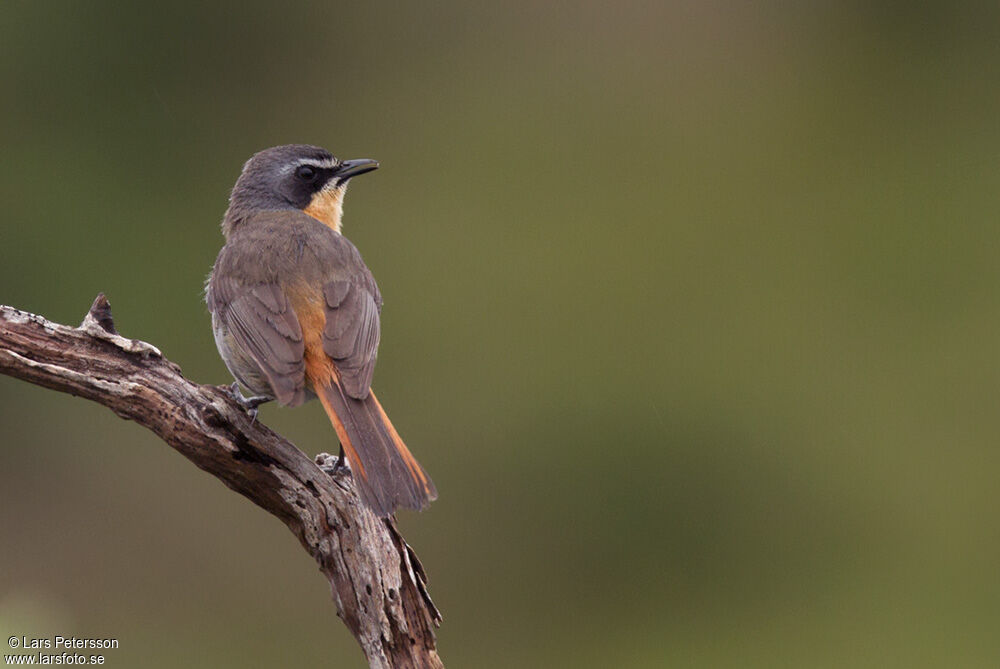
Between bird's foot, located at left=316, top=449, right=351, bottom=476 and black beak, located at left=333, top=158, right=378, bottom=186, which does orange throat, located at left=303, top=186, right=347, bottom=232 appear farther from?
bird's foot, located at left=316, top=449, right=351, bottom=476

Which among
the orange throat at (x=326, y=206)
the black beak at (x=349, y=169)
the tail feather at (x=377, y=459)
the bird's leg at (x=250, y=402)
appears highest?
the black beak at (x=349, y=169)

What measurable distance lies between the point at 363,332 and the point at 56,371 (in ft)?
3.59

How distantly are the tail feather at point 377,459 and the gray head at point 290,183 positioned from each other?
1.68m

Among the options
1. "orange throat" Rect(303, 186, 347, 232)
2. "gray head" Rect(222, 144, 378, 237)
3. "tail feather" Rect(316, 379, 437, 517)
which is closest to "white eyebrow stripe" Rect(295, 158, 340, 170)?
"gray head" Rect(222, 144, 378, 237)

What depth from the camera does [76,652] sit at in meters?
4.68

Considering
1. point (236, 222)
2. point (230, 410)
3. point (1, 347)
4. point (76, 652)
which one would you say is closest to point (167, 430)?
point (230, 410)

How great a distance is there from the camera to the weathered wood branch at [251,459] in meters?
3.99

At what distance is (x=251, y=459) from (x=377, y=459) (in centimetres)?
49

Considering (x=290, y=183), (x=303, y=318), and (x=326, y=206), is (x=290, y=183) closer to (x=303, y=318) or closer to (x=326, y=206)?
(x=326, y=206)

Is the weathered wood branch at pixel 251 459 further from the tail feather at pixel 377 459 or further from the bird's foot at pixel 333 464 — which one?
the tail feather at pixel 377 459

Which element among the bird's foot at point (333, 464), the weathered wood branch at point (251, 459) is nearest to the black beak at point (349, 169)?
the bird's foot at point (333, 464)

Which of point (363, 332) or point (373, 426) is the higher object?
point (363, 332)

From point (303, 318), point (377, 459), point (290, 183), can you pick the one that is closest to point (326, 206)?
point (290, 183)

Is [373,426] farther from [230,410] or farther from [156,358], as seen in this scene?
[156,358]
